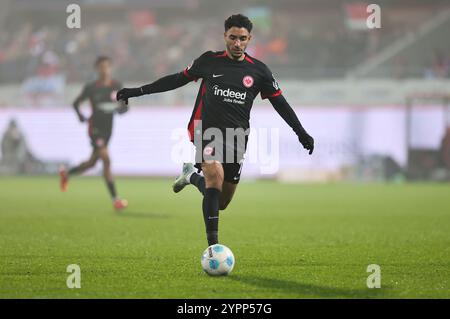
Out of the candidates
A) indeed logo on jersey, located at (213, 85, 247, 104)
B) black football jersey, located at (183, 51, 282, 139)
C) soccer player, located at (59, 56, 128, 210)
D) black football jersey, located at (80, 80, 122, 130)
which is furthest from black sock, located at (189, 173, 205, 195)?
black football jersey, located at (80, 80, 122, 130)

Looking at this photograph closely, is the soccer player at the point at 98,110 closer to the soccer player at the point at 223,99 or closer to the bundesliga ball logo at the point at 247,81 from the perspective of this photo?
the soccer player at the point at 223,99

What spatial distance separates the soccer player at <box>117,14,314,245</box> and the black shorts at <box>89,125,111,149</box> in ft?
23.5

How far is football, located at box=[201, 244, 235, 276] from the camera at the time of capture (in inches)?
265

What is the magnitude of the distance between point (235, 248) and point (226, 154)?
1.82 m

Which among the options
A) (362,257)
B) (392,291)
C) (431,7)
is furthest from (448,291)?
A: (431,7)

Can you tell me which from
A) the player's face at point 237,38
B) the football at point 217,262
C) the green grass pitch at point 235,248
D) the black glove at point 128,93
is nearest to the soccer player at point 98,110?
the green grass pitch at point 235,248

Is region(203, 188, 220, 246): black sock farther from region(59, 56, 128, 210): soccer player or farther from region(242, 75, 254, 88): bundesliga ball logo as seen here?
region(59, 56, 128, 210): soccer player

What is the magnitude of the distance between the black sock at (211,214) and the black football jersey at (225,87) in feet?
2.15

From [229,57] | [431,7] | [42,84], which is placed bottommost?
[229,57]

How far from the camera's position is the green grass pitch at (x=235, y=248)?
242 inches

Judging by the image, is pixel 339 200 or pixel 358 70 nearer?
pixel 339 200

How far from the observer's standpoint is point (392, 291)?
608 centimetres
